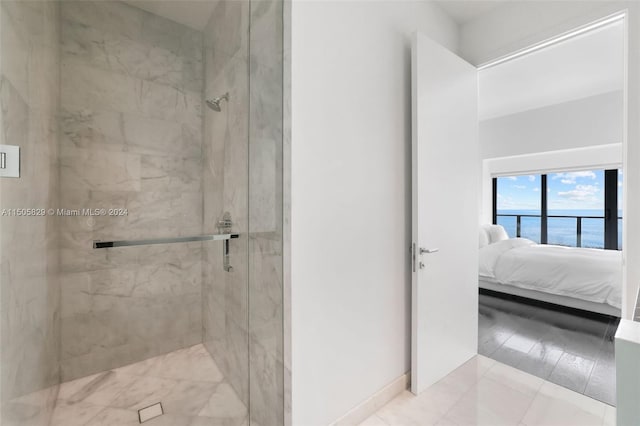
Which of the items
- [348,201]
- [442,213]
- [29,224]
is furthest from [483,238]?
[29,224]

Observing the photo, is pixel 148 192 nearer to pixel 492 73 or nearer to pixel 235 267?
pixel 235 267

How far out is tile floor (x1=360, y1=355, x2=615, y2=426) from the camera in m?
1.58

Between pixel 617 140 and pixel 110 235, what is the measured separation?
6000 mm

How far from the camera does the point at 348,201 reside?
1.56 meters

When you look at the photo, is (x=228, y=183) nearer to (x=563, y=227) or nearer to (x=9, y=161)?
(x=9, y=161)

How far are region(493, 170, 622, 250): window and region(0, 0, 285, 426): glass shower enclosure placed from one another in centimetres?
570

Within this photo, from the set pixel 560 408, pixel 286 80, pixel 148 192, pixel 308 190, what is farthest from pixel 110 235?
pixel 560 408

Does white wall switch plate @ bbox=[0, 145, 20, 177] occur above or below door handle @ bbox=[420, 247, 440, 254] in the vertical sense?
above

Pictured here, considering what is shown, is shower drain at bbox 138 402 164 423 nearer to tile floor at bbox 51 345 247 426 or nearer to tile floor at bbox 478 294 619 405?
tile floor at bbox 51 345 247 426

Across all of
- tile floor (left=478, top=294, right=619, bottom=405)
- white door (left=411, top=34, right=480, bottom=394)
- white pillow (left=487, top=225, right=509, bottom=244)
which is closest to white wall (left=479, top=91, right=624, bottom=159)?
white pillow (left=487, top=225, right=509, bottom=244)

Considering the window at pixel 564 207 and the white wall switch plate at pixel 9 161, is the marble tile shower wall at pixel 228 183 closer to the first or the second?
the white wall switch plate at pixel 9 161

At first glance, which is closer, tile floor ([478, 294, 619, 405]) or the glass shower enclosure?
the glass shower enclosure

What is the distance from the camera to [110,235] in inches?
44.6

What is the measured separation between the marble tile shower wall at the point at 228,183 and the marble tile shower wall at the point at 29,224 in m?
0.52
